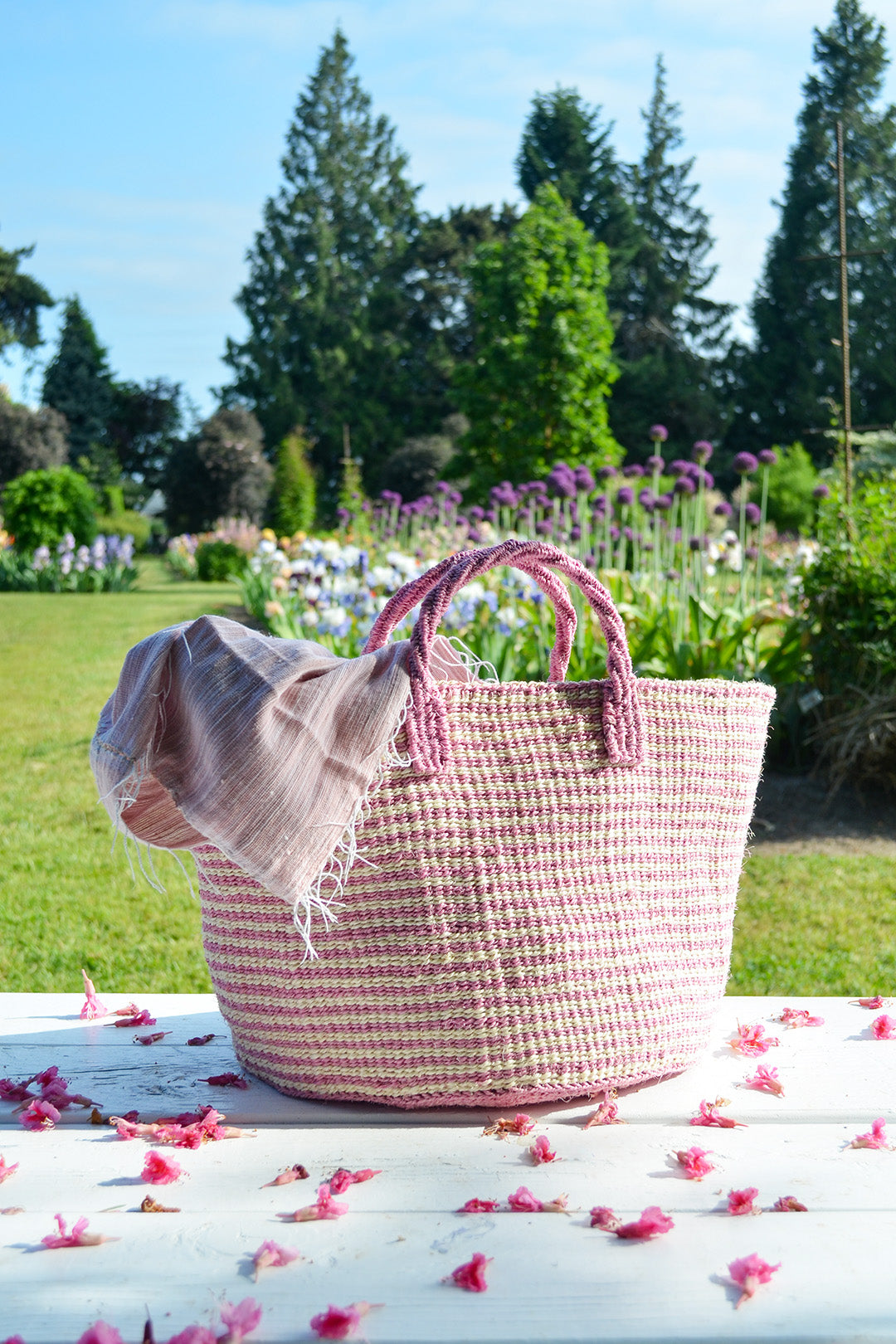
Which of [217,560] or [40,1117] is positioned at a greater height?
[217,560]

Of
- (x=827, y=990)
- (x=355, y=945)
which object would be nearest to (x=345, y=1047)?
(x=355, y=945)

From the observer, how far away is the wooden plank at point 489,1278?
78 centimetres

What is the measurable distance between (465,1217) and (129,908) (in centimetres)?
222

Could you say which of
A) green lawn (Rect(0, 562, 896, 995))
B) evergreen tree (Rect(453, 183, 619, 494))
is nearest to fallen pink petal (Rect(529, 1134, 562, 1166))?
green lawn (Rect(0, 562, 896, 995))

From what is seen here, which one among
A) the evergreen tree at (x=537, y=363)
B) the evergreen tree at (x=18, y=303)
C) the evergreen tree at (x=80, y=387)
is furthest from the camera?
the evergreen tree at (x=80, y=387)

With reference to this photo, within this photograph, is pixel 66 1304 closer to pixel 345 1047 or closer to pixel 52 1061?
pixel 345 1047

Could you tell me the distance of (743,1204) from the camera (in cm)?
94

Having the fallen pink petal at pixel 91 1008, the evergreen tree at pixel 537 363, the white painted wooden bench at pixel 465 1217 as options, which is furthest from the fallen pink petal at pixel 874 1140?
the evergreen tree at pixel 537 363

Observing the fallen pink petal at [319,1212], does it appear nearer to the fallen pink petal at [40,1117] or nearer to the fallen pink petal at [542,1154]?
the fallen pink petal at [542,1154]

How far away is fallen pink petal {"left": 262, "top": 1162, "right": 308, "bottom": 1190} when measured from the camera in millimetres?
979

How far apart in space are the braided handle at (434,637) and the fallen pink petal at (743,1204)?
389mm

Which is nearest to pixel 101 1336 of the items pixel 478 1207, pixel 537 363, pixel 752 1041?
pixel 478 1207

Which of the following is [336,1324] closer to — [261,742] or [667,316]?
[261,742]

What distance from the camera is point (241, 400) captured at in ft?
93.5
